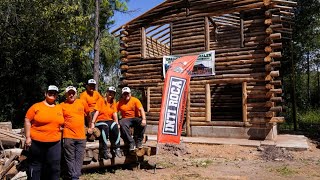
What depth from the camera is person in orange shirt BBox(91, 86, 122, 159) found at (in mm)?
8336

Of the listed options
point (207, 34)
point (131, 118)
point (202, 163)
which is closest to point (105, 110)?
point (131, 118)

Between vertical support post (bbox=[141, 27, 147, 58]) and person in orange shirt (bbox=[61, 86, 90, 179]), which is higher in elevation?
vertical support post (bbox=[141, 27, 147, 58])

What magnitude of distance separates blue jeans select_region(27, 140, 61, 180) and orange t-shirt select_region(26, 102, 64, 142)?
0.40 ft

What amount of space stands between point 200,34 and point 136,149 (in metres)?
8.31

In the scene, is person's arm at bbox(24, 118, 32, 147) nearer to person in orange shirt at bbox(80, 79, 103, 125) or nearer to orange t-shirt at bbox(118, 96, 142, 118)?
person in orange shirt at bbox(80, 79, 103, 125)

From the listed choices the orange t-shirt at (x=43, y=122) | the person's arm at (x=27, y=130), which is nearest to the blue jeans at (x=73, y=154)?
the orange t-shirt at (x=43, y=122)

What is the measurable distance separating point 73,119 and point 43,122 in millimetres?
875

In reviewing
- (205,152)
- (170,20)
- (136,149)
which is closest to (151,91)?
(170,20)

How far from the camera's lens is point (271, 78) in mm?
13719

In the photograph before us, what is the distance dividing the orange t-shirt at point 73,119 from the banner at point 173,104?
4.58 m

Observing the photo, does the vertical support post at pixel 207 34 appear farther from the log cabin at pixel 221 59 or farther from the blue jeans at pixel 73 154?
the blue jeans at pixel 73 154

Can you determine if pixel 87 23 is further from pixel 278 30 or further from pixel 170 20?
pixel 278 30

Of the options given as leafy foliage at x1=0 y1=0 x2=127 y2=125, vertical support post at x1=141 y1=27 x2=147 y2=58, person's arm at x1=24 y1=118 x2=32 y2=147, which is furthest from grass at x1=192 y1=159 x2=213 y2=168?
leafy foliage at x1=0 y1=0 x2=127 y2=125

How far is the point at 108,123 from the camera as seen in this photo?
842cm
